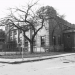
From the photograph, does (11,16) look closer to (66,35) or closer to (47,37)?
(47,37)

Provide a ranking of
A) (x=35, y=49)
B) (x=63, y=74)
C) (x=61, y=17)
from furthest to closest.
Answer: (x=35, y=49)
(x=61, y=17)
(x=63, y=74)

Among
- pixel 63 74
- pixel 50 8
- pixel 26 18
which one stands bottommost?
pixel 63 74

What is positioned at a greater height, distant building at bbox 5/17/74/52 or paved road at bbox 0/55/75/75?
distant building at bbox 5/17/74/52

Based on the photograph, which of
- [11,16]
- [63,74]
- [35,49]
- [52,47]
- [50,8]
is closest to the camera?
[63,74]

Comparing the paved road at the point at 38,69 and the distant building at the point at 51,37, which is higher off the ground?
the distant building at the point at 51,37

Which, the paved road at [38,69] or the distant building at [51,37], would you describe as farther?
the distant building at [51,37]

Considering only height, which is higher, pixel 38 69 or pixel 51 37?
pixel 51 37

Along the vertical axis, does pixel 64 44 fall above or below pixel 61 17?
below

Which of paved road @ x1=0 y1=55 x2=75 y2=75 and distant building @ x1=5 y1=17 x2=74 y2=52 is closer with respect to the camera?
paved road @ x1=0 y1=55 x2=75 y2=75

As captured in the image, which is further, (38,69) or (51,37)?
(51,37)

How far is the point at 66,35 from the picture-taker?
36688 millimetres

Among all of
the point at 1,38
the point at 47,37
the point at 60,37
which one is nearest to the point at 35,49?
the point at 47,37

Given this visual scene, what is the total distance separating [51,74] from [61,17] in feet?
76.6

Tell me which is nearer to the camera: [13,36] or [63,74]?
[63,74]
